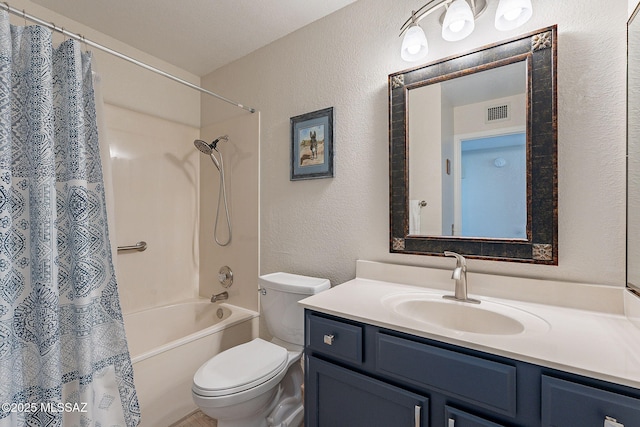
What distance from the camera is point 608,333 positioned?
881 mm

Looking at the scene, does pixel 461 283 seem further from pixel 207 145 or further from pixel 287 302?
pixel 207 145

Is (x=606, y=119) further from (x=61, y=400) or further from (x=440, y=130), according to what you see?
(x=61, y=400)

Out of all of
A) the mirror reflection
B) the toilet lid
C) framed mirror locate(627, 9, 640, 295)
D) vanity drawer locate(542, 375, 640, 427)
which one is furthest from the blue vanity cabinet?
the mirror reflection

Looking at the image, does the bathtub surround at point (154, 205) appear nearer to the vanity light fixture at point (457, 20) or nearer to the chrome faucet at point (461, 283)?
the vanity light fixture at point (457, 20)

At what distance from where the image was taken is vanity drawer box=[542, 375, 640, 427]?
65 cm

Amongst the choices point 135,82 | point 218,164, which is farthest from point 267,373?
point 135,82

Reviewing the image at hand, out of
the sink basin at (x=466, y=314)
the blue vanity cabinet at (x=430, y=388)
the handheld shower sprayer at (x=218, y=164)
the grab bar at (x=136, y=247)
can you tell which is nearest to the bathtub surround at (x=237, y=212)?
the handheld shower sprayer at (x=218, y=164)

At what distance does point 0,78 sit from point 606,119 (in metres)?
2.21

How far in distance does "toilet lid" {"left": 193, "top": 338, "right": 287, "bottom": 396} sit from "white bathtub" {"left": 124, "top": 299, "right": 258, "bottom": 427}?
1.34 feet

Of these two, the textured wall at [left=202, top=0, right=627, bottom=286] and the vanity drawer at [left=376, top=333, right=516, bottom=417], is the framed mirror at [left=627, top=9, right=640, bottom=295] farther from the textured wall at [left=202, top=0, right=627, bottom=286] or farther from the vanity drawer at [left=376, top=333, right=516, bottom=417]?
the vanity drawer at [left=376, top=333, right=516, bottom=417]

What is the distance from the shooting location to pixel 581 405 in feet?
2.27

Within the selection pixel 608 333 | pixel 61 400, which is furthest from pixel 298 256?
pixel 608 333

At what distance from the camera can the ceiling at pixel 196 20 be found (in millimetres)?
1708

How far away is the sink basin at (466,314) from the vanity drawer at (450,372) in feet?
0.40
